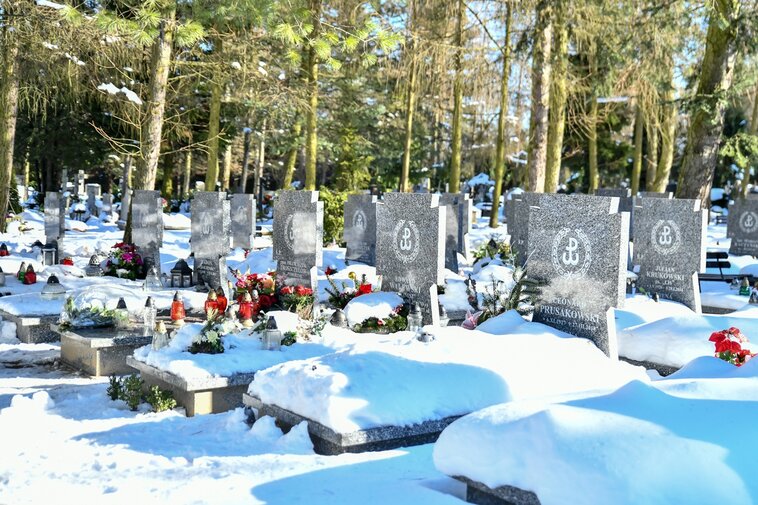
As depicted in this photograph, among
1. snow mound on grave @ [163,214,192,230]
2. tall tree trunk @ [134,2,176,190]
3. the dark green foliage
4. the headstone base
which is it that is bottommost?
the dark green foliage

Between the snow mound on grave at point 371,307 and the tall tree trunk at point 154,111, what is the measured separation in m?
7.70

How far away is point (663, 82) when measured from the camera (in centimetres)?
2012

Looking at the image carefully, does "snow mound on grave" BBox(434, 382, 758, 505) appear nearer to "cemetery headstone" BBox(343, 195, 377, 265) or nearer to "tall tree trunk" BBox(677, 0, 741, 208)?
"cemetery headstone" BBox(343, 195, 377, 265)

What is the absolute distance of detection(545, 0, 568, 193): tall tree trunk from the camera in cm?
1822

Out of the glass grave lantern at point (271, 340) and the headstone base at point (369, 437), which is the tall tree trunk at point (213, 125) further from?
the headstone base at point (369, 437)

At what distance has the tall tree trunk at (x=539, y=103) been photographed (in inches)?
715

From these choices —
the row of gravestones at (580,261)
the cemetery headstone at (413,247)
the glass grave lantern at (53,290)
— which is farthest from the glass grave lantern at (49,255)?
the row of gravestones at (580,261)

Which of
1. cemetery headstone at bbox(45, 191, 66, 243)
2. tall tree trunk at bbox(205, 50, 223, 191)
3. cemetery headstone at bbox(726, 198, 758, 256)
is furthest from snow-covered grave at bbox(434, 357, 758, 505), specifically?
tall tree trunk at bbox(205, 50, 223, 191)

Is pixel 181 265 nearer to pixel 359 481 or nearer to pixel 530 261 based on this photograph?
pixel 530 261

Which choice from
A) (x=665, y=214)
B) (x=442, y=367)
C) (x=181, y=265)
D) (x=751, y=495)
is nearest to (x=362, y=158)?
(x=181, y=265)

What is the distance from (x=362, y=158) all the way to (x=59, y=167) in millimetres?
A: 17353

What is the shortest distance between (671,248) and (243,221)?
451 inches

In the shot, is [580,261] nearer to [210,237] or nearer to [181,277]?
[210,237]

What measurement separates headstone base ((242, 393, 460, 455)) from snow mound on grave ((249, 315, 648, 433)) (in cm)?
5
